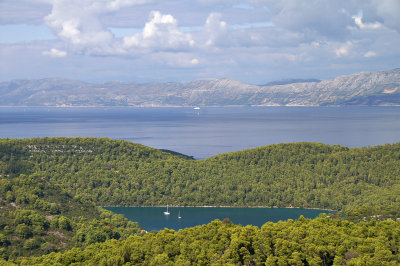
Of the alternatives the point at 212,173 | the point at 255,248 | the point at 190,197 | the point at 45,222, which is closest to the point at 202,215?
the point at 190,197

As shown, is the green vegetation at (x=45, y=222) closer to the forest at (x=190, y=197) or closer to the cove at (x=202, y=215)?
the forest at (x=190, y=197)

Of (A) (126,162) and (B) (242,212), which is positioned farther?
(A) (126,162)

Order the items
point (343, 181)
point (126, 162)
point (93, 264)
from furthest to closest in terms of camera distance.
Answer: point (126, 162) < point (343, 181) < point (93, 264)

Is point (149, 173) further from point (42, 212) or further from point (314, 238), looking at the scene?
point (314, 238)

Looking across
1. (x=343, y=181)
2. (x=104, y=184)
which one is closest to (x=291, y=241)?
(x=343, y=181)

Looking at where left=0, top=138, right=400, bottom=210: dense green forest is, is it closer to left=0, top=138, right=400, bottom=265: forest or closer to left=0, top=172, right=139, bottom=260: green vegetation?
left=0, top=138, right=400, bottom=265: forest

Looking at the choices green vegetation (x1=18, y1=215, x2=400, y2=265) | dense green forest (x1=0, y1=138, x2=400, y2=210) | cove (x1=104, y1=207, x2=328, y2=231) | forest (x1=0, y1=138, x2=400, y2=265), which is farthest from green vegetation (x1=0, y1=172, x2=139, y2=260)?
dense green forest (x1=0, y1=138, x2=400, y2=210)
